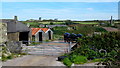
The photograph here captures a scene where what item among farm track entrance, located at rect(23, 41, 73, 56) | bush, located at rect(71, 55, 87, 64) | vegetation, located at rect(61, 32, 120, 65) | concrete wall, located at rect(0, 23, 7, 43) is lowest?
farm track entrance, located at rect(23, 41, 73, 56)

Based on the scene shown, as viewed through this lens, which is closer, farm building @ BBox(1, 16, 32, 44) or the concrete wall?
the concrete wall

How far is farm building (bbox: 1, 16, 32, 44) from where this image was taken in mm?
19425

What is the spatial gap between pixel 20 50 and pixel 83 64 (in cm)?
646

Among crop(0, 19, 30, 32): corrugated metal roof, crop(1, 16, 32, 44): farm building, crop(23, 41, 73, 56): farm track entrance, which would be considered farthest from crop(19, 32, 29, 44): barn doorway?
crop(23, 41, 73, 56): farm track entrance

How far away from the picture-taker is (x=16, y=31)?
20.2 metres

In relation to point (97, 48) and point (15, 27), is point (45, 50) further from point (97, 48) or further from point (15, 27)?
point (15, 27)

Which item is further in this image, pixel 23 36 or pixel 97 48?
pixel 23 36

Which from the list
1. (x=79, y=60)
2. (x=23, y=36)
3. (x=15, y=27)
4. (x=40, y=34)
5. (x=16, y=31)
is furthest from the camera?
(x=40, y=34)

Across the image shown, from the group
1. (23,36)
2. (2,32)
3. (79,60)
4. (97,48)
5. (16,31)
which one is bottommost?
(79,60)

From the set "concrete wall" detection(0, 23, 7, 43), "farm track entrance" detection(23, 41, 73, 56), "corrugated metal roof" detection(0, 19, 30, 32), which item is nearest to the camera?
"farm track entrance" detection(23, 41, 73, 56)

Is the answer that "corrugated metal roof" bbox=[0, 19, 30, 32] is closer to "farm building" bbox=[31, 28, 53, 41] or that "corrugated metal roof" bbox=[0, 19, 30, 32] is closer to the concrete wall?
"farm building" bbox=[31, 28, 53, 41]

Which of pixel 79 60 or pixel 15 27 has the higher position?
pixel 15 27

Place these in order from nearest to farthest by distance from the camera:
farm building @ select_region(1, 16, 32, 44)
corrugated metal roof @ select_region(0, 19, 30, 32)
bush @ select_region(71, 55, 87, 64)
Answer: bush @ select_region(71, 55, 87, 64)
farm building @ select_region(1, 16, 32, 44)
corrugated metal roof @ select_region(0, 19, 30, 32)

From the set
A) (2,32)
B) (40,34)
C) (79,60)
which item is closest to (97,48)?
(79,60)
